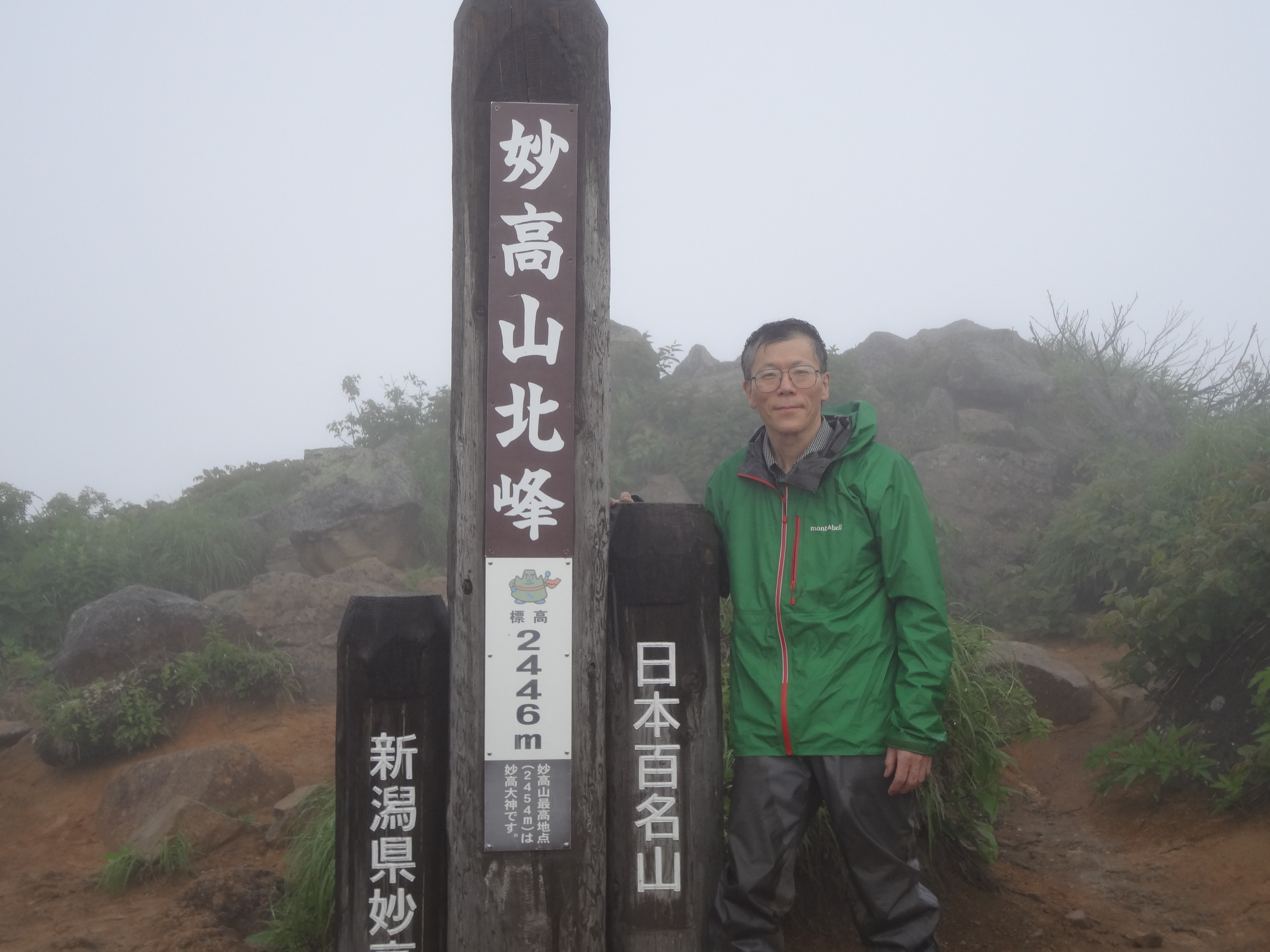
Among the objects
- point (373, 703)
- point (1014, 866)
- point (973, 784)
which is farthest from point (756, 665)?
point (1014, 866)

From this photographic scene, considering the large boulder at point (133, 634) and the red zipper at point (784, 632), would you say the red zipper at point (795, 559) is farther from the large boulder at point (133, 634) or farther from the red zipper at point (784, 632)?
the large boulder at point (133, 634)

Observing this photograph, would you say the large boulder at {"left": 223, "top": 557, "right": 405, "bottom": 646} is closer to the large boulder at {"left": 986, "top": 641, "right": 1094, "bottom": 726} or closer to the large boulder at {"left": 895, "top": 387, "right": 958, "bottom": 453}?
the large boulder at {"left": 986, "top": 641, "right": 1094, "bottom": 726}

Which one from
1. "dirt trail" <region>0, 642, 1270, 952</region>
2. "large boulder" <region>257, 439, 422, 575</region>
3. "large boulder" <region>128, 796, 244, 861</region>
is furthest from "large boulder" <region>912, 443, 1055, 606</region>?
"large boulder" <region>128, 796, 244, 861</region>

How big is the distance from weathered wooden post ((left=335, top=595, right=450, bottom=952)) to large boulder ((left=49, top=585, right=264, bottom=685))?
539cm

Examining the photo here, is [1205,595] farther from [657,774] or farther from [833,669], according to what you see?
[657,774]

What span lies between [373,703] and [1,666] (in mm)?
7721

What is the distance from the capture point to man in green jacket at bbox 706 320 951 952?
2.96m

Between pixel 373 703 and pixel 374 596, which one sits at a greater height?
pixel 374 596

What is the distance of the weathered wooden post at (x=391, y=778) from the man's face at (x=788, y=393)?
4.12 ft

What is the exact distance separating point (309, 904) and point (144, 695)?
402cm

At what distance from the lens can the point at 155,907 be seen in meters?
4.66

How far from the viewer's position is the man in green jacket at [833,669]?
2.96m

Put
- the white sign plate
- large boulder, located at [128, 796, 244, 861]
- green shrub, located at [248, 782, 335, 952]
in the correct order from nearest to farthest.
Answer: the white sign plate, green shrub, located at [248, 782, 335, 952], large boulder, located at [128, 796, 244, 861]

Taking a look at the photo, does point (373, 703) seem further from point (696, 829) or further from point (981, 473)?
point (981, 473)
